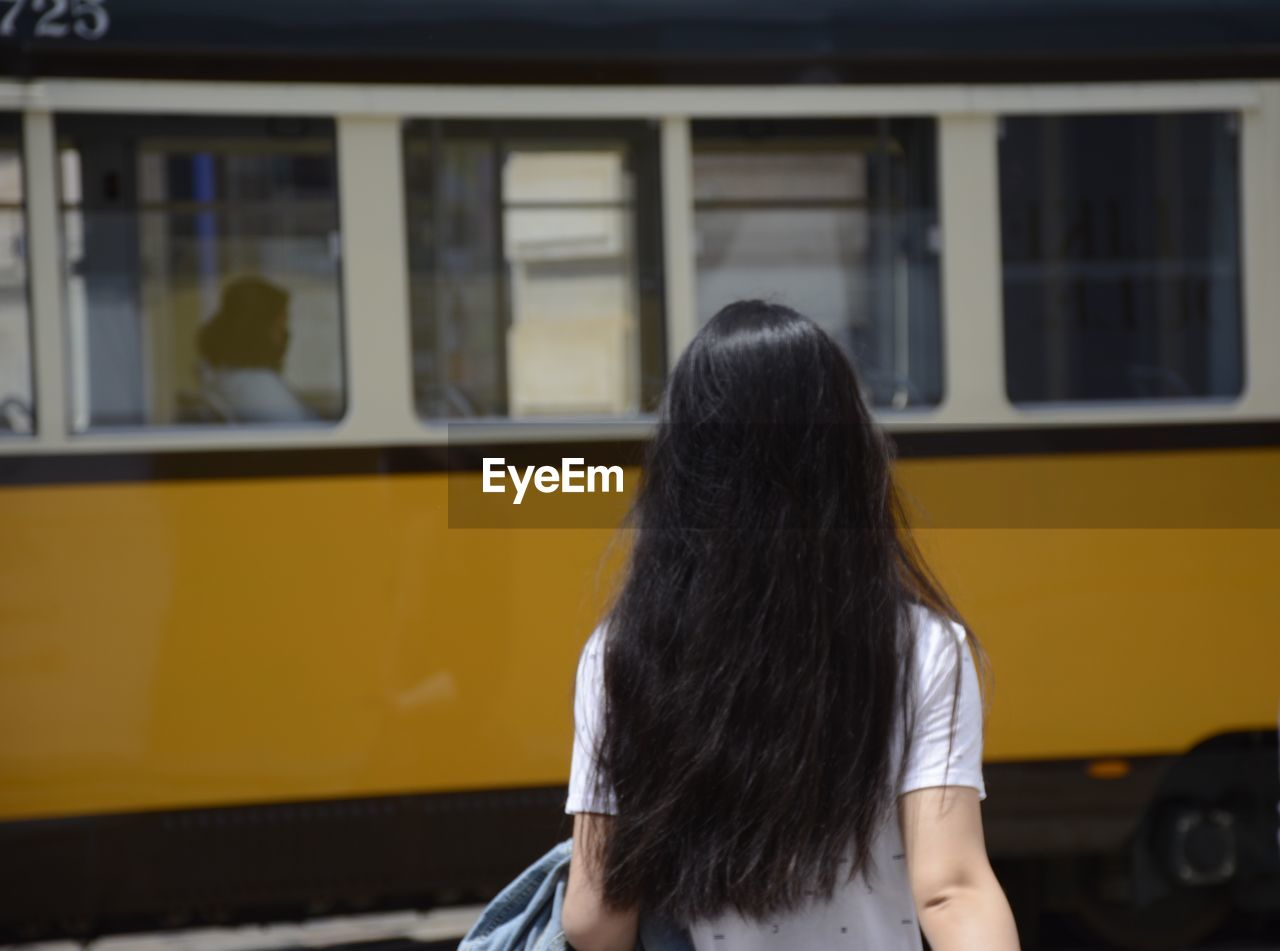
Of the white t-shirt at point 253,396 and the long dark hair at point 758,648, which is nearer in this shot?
the long dark hair at point 758,648

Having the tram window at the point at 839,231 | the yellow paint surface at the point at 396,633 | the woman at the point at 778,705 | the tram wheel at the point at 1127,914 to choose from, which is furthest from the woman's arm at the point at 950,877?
the tram wheel at the point at 1127,914

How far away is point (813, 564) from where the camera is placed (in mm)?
1575

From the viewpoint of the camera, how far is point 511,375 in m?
4.43

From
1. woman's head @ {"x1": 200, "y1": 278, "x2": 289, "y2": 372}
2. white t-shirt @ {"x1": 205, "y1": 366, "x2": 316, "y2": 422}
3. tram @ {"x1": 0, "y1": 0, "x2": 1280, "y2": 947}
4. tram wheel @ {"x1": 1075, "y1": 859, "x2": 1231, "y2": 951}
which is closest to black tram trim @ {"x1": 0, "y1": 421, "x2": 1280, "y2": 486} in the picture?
tram @ {"x1": 0, "y1": 0, "x2": 1280, "y2": 947}

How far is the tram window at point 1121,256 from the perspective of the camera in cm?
459

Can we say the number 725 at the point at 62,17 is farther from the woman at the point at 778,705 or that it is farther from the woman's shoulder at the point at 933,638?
the woman's shoulder at the point at 933,638

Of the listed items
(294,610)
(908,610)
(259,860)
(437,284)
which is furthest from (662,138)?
(908,610)

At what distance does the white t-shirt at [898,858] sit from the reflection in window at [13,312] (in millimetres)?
3103

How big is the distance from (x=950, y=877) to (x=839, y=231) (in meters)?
3.19

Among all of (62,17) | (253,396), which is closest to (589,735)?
(253,396)

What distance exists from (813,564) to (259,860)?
10.1 ft

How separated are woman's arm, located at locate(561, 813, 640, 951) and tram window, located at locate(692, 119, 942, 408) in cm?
299

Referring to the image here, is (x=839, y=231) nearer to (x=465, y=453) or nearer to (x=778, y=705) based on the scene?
(x=465, y=453)

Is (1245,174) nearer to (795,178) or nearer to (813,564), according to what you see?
(795,178)
